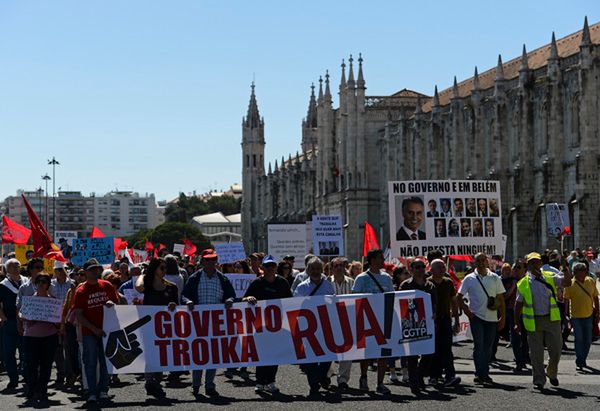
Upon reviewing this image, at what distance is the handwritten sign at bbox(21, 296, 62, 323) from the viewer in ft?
51.8

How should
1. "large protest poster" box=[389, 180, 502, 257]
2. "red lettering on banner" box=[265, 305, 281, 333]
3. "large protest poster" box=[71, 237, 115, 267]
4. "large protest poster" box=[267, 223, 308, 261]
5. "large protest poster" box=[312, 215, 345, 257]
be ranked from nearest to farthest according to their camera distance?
"red lettering on banner" box=[265, 305, 281, 333] < "large protest poster" box=[389, 180, 502, 257] < "large protest poster" box=[71, 237, 115, 267] < "large protest poster" box=[312, 215, 345, 257] < "large protest poster" box=[267, 223, 308, 261]

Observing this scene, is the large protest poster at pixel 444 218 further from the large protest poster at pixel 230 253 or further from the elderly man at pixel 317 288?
the elderly man at pixel 317 288

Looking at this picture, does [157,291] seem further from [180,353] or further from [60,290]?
[60,290]

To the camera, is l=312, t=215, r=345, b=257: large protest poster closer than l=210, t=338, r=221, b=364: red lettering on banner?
No

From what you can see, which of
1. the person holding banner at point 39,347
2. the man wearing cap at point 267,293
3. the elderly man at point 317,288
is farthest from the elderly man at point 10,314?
the elderly man at point 317,288

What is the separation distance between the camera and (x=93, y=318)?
15.0 m

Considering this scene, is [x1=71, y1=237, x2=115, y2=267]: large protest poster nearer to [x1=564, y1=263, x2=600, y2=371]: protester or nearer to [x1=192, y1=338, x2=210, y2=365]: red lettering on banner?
[x1=564, y1=263, x2=600, y2=371]: protester

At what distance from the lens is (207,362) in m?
A: 15.4

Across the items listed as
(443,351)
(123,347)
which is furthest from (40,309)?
(443,351)

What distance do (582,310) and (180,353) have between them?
6186mm

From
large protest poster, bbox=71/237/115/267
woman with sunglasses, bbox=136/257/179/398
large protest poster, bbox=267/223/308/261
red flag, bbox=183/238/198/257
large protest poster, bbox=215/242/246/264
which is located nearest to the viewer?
woman with sunglasses, bbox=136/257/179/398

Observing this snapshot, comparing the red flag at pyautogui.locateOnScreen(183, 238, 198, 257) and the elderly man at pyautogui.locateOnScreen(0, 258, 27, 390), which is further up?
the red flag at pyautogui.locateOnScreen(183, 238, 198, 257)

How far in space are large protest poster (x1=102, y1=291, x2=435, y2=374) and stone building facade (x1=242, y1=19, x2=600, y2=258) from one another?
3274 centimetres

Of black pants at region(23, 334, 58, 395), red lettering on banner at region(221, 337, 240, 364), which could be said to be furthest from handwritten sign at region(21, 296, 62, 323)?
red lettering on banner at region(221, 337, 240, 364)
